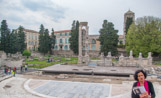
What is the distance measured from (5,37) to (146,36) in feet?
130

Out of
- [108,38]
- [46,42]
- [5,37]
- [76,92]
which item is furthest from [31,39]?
[76,92]

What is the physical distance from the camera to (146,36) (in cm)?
3062

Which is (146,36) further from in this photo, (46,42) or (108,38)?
(46,42)

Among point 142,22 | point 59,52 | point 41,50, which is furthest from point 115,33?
point 41,50

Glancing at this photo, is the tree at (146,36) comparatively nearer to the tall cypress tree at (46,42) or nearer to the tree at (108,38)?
the tree at (108,38)

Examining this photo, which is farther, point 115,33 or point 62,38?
point 62,38

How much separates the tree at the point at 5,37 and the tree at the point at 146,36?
3561 cm

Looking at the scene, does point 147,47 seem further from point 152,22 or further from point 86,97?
point 86,97

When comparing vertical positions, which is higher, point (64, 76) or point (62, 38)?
point (62, 38)

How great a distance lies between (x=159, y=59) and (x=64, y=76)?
2977 cm

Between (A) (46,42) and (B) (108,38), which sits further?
(A) (46,42)

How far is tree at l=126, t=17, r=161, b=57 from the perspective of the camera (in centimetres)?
3028

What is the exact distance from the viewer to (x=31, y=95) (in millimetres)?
10555

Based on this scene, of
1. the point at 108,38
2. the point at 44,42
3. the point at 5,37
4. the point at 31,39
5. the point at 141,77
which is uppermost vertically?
the point at 31,39
